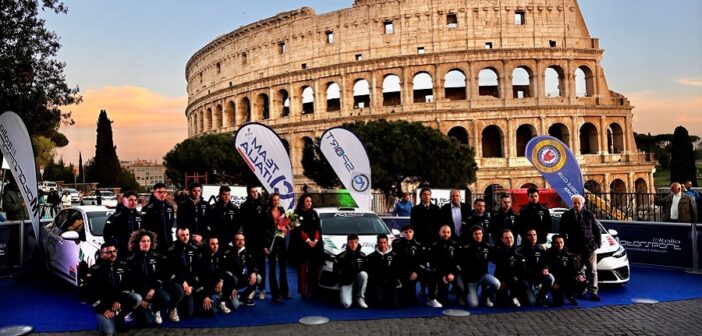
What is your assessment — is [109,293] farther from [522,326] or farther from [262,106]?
[262,106]

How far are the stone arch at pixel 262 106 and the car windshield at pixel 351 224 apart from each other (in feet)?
111

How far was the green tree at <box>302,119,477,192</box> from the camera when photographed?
29281 millimetres

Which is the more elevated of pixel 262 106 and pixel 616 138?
pixel 262 106

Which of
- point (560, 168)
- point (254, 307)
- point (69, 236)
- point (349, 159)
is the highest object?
A: point (349, 159)

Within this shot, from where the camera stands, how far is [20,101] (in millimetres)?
15617

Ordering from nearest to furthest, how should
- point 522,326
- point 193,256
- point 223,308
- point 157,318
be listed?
1. point 522,326
2. point 157,318
3. point 193,256
4. point 223,308

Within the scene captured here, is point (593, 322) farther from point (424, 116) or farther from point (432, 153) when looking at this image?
point (424, 116)

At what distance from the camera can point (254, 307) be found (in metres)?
7.30

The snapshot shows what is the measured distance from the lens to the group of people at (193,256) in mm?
6035

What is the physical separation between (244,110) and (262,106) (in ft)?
8.23

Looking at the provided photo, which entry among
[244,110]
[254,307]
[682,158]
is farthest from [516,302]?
[244,110]

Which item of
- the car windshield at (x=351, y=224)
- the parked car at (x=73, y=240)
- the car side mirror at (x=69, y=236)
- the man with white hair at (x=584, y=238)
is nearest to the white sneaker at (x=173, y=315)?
the parked car at (x=73, y=240)

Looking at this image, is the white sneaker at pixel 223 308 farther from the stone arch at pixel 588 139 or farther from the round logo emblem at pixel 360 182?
the stone arch at pixel 588 139

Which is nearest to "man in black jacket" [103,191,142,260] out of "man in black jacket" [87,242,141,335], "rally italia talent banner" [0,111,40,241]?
"man in black jacket" [87,242,141,335]
